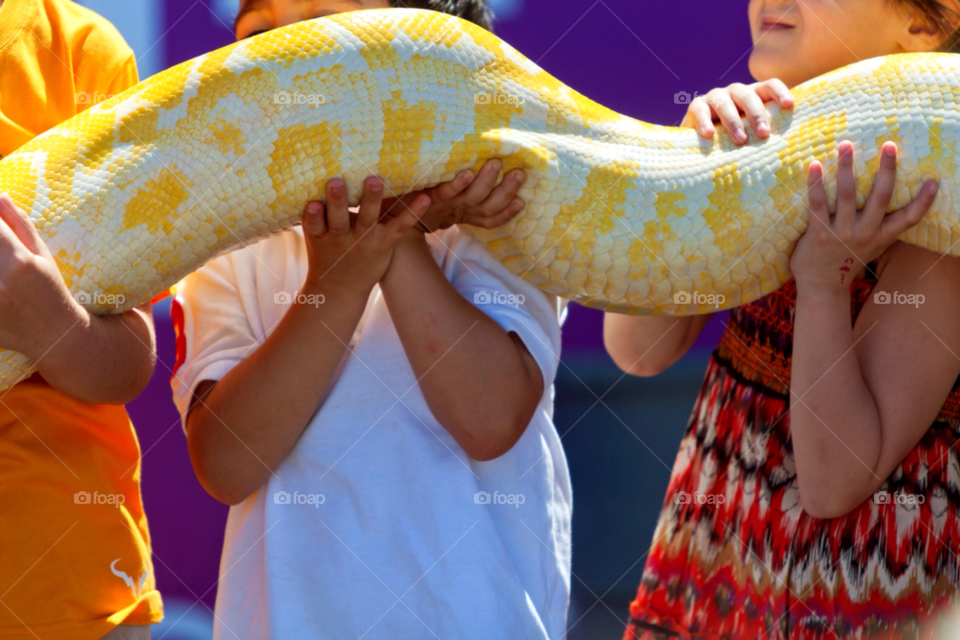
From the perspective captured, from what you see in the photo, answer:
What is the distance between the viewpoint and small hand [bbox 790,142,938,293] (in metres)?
1.10

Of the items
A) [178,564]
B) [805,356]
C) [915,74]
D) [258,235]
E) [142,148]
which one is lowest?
[178,564]

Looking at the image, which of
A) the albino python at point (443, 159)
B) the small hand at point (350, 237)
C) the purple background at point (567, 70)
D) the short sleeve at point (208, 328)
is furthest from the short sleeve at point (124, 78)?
the purple background at point (567, 70)

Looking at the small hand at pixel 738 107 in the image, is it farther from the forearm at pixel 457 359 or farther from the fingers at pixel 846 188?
the forearm at pixel 457 359

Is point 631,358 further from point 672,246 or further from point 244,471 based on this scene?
point 244,471

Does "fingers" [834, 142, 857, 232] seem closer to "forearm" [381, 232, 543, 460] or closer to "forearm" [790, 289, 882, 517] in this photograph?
"forearm" [790, 289, 882, 517]

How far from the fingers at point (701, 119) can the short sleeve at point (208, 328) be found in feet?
2.45

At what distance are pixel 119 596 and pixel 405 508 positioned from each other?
1.34ft

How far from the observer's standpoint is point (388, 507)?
1146 mm

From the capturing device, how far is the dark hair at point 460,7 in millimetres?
1317

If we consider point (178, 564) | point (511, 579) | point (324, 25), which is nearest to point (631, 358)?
point (511, 579)

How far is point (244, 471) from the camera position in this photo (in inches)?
45.9

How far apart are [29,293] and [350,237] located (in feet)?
1.31

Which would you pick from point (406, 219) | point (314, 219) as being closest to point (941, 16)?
point (406, 219)

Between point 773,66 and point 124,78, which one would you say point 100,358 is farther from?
point 773,66
